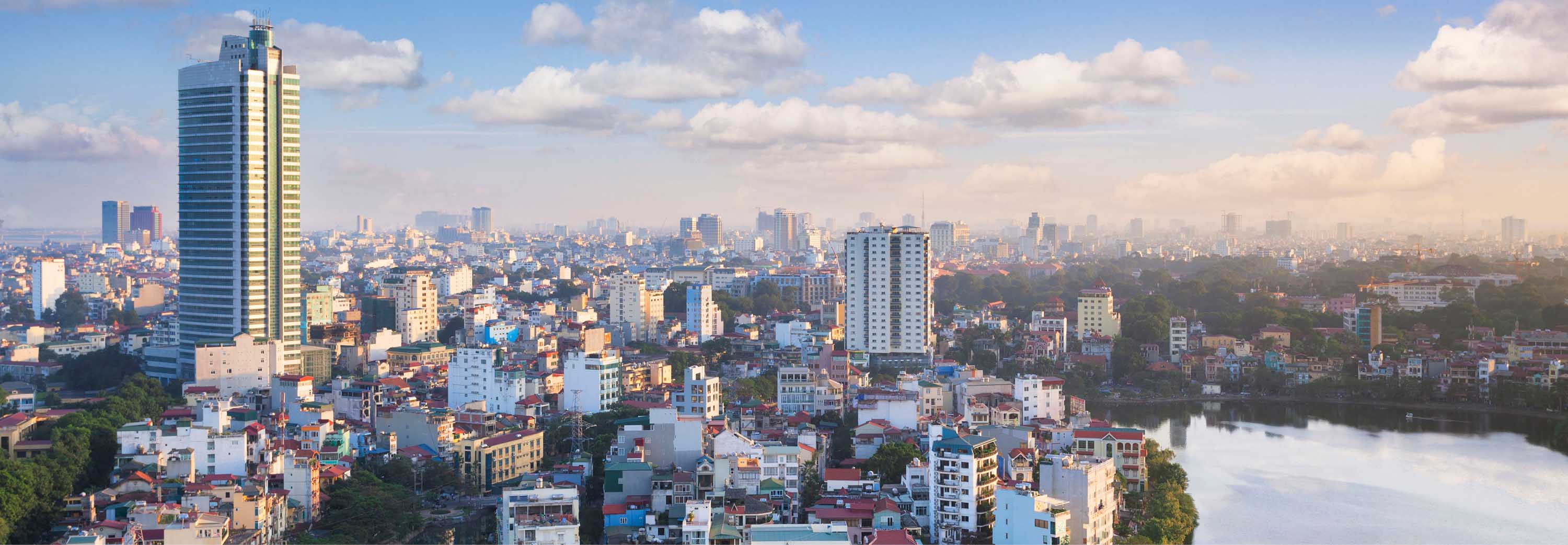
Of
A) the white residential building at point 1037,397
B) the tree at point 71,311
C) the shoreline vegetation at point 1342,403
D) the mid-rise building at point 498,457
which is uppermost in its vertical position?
the tree at point 71,311

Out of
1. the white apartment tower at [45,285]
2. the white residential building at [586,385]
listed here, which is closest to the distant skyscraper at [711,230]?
the white apartment tower at [45,285]

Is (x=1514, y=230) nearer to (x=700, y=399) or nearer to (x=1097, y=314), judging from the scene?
(x=1097, y=314)

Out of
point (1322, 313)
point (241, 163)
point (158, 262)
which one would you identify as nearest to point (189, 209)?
point (241, 163)

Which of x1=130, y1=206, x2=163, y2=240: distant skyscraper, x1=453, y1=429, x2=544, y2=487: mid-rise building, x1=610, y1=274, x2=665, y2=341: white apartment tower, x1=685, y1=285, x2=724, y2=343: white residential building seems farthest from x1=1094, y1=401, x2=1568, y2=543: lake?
x1=130, y1=206, x2=163, y2=240: distant skyscraper

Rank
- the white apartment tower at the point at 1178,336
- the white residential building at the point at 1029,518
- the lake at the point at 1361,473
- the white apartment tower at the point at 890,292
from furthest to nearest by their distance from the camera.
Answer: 1. the white apartment tower at the point at 1178,336
2. the white apartment tower at the point at 890,292
3. the lake at the point at 1361,473
4. the white residential building at the point at 1029,518

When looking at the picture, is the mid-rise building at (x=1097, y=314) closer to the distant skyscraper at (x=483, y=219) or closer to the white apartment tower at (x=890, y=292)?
the white apartment tower at (x=890, y=292)

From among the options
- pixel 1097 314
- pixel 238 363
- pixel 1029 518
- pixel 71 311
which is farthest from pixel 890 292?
pixel 71 311

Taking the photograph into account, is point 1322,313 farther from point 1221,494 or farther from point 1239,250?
point 1239,250
